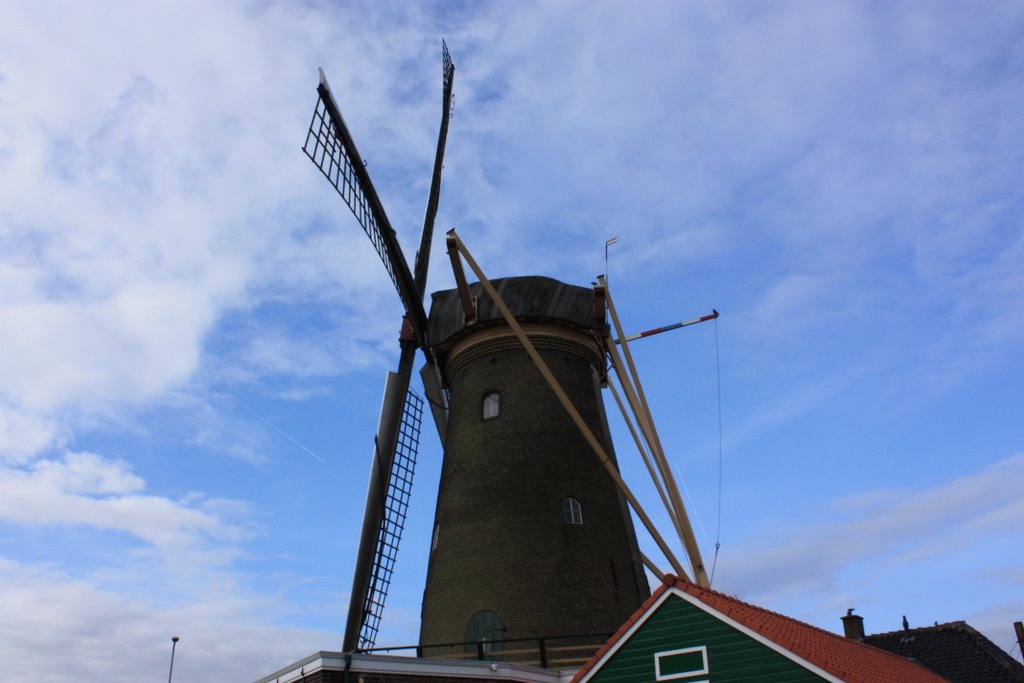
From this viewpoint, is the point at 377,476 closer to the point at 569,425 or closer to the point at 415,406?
the point at 415,406

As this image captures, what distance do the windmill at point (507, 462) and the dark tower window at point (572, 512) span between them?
0.03 m

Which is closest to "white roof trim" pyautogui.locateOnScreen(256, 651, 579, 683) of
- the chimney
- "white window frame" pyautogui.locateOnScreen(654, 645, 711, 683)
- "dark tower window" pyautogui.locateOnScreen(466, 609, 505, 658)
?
"dark tower window" pyautogui.locateOnScreen(466, 609, 505, 658)

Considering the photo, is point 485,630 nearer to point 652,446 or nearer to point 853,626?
point 652,446

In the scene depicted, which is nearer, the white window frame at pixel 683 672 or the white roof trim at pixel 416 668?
the white window frame at pixel 683 672

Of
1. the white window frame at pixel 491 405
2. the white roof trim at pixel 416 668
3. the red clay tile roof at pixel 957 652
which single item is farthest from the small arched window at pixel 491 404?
the red clay tile roof at pixel 957 652

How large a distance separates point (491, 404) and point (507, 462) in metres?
1.64

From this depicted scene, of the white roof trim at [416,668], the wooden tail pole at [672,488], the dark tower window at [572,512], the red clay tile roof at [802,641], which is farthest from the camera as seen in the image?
the dark tower window at [572,512]

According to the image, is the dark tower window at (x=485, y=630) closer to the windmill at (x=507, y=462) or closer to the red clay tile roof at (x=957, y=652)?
the windmill at (x=507, y=462)

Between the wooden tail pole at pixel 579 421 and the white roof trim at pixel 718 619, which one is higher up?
the wooden tail pole at pixel 579 421

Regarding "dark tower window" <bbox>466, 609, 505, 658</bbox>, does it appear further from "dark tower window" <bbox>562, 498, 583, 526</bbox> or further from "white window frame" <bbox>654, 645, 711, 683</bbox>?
"white window frame" <bbox>654, 645, 711, 683</bbox>

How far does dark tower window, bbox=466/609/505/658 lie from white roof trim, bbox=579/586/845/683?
16.6 feet

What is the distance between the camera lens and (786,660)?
31.6 ft

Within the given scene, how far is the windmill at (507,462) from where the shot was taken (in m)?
16.5

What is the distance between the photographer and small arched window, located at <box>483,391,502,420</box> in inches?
742
